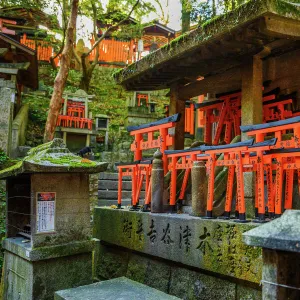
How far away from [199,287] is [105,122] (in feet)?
49.4

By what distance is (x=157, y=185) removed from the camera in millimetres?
6617

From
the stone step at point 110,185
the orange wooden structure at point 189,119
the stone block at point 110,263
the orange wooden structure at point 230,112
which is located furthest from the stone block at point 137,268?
the orange wooden structure at point 189,119

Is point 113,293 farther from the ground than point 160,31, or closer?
closer

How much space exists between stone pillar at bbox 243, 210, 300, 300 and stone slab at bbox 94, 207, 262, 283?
2.03 metres

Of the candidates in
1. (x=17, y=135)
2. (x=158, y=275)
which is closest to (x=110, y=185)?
(x=17, y=135)

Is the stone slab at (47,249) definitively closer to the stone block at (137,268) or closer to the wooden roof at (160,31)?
the stone block at (137,268)

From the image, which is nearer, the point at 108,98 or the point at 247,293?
the point at 247,293

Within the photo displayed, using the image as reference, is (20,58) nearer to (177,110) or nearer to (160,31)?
(177,110)

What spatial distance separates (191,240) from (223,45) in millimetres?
3642

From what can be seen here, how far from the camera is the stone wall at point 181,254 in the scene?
15.4ft

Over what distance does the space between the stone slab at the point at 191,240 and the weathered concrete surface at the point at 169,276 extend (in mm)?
257

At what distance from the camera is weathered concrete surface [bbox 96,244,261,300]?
16.3 feet

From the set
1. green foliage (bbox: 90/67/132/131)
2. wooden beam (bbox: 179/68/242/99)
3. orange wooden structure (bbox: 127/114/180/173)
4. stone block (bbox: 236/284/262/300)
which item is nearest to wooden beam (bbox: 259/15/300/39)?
wooden beam (bbox: 179/68/242/99)

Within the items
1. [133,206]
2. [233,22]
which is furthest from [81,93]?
[233,22]
